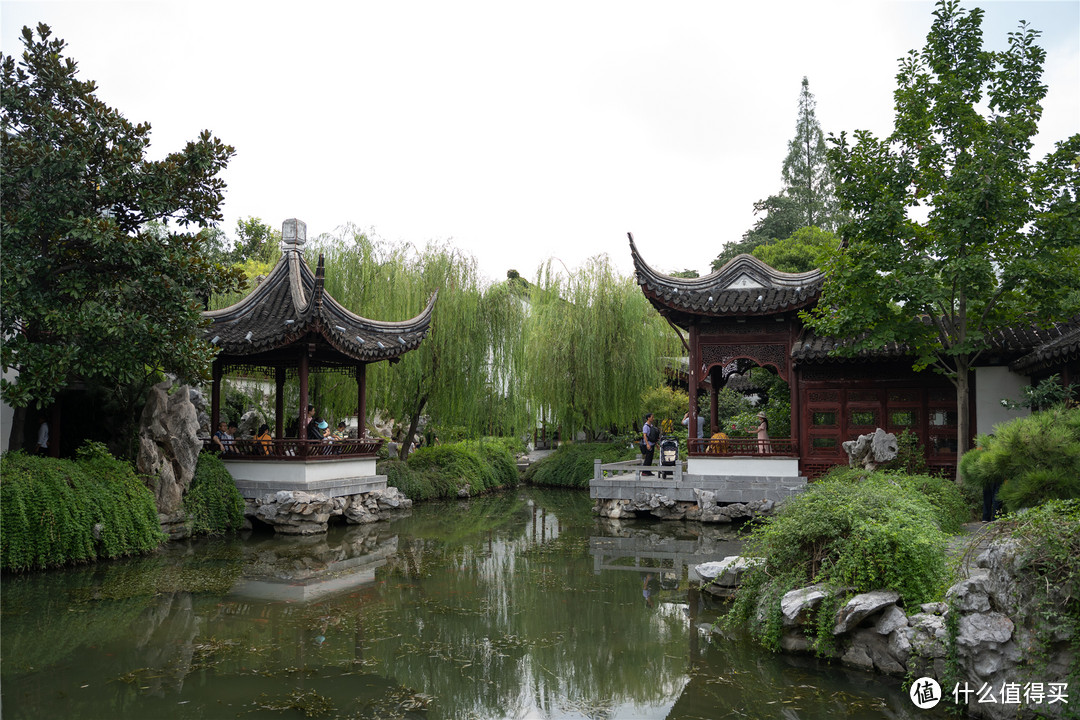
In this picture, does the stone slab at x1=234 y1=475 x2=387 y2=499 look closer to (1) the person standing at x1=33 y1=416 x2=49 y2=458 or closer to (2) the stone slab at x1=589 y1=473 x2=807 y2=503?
(1) the person standing at x1=33 y1=416 x2=49 y2=458

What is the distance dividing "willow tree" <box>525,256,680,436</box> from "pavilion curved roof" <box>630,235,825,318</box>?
15.3 feet

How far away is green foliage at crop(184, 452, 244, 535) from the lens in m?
10.2

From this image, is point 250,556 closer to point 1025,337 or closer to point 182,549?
point 182,549

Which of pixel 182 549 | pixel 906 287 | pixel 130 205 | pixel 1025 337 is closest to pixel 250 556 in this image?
pixel 182 549

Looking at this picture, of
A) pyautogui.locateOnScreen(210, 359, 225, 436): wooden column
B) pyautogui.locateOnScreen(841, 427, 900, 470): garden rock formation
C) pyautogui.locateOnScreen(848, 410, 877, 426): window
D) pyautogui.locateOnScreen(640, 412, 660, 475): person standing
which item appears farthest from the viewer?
pyautogui.locateOnScreen(640, 412, 660, 475): person standing

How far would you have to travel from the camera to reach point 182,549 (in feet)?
30.3

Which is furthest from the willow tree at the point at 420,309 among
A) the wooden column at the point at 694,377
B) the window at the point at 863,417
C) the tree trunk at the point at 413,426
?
the window at the point at 863,417

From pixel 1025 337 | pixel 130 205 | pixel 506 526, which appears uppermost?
pixel 130 205

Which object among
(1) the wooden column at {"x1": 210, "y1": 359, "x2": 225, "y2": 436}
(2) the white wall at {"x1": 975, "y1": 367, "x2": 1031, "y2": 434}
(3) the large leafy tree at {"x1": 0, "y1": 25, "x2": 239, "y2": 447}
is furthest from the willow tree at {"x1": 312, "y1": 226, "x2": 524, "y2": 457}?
(2) the white wall at {"x1": 975, "y1": 367, "x2": 1031, "y2": 434}

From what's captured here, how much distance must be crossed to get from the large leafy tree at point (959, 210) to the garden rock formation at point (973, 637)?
18.0 ft

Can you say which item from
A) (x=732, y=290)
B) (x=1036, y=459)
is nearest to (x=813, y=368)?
(x=732, y=290)

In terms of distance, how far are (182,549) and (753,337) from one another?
9160mm

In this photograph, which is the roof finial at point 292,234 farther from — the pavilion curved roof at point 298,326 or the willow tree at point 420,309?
the willow tree at point 420,309

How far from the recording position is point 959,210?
29.0 ft
